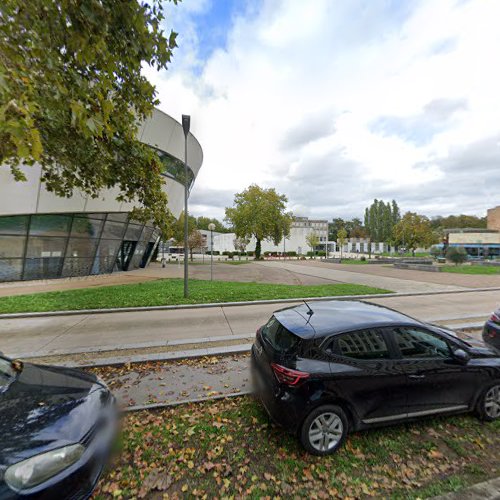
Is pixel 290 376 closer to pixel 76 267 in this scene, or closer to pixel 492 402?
pixel 492 402

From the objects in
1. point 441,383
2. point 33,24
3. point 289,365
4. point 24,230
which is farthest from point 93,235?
point 441,383

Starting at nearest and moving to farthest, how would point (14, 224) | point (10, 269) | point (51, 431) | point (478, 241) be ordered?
point (51, 431), point (14, 224), point (10, 269), point (478, 241)

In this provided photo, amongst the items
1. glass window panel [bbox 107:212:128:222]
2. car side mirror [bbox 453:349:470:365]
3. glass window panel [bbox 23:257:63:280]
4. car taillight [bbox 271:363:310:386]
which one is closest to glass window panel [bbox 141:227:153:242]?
glass window panel [bbox 107:212:128:222]

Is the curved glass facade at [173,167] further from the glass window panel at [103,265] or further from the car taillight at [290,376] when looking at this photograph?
the car taillight at [290,376]

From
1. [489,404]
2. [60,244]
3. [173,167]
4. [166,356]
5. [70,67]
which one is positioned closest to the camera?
[489,404]

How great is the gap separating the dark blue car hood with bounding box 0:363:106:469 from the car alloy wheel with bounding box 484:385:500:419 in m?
4.64

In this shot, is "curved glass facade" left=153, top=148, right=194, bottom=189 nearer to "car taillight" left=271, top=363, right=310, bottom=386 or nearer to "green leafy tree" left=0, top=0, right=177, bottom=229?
"green leafy tree" left=0, top=0, right=177, bottom=229

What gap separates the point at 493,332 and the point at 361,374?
446 cm

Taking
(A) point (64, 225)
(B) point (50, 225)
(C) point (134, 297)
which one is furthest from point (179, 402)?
(A) point (64, 225)

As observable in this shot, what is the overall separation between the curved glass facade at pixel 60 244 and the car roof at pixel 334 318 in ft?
55.2

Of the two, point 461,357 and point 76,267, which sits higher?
point 461,357

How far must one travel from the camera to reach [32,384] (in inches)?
104

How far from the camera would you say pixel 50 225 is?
49.2 feet

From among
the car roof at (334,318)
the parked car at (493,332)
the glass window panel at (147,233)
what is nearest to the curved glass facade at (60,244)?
the glass window panel at (147,233)
